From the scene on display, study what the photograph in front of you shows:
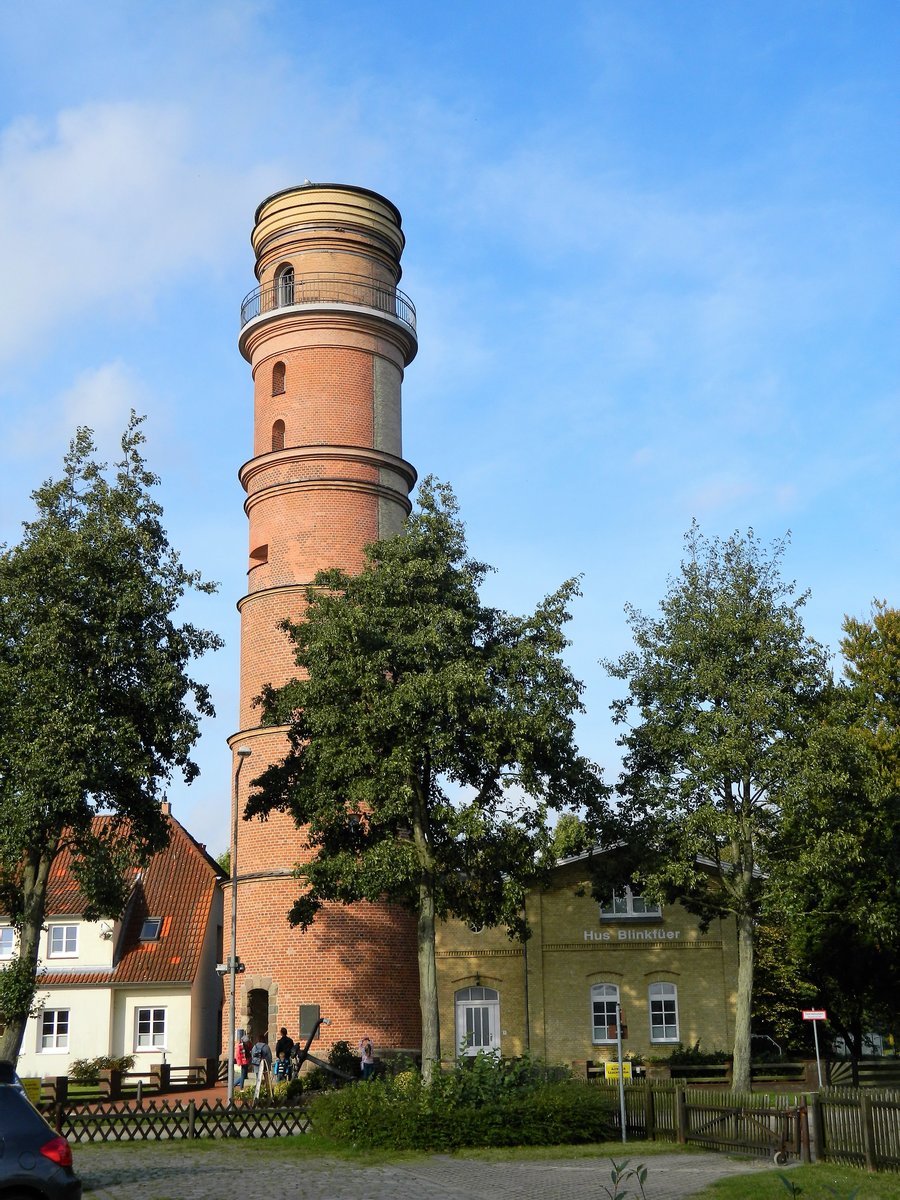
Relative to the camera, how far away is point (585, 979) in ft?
128

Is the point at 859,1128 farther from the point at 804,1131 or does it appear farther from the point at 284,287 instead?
the point at 284,287

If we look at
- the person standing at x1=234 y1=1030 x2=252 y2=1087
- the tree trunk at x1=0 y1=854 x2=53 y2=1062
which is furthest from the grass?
the person standing at x1=234 y1=1030 x2=252 y2=1087

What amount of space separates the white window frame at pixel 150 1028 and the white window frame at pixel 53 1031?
2.23 m

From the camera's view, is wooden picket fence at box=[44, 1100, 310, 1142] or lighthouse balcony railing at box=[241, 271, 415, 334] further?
lighthouse balcony railing at box=[241, 271, 415, 334]

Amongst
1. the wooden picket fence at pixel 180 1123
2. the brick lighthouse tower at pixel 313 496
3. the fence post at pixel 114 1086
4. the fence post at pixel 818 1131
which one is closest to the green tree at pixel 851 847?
the fence post at pixel 818 1131

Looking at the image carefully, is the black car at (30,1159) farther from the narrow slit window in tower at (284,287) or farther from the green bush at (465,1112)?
the narrow slit window in tower at (284,287)

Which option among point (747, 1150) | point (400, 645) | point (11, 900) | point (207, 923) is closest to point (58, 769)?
point (11, 900)

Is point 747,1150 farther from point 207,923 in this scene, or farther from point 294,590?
point 207,923

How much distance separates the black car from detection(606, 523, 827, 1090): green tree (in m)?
20.2

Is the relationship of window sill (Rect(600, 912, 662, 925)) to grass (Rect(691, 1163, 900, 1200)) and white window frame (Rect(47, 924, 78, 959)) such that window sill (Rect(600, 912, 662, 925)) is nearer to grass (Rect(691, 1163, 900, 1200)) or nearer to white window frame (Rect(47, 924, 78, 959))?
white window frame (Rect(47, 924, 78, 959))

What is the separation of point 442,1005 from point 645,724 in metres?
12.2

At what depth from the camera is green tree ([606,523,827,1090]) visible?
2964 centimetres

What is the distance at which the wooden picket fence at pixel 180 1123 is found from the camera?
2220 cm

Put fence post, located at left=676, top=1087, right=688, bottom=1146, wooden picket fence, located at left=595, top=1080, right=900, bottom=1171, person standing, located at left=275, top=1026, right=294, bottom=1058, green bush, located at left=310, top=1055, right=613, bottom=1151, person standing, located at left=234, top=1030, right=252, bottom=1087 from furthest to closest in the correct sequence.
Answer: person standing, located at left=234, top=1030, right=252, bottom=1087 → person standing, located at left=275, top=1026, right=294, bottom=1058 → fence post, located at left=676, top=1087, right=688, bottom=1146 → green bush, located at left=310, top=1055, right=613, bottom=1151 → wooden picket fence, located at left=595, top=1080, right=900, bottom=1171
